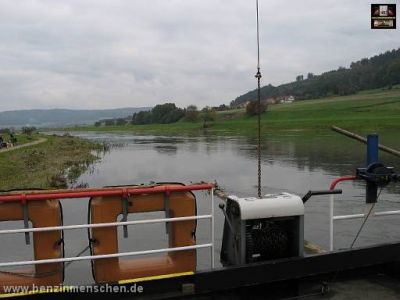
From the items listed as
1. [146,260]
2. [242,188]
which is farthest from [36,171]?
[146,260]

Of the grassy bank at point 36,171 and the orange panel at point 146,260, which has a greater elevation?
the orange panel at point 146,260

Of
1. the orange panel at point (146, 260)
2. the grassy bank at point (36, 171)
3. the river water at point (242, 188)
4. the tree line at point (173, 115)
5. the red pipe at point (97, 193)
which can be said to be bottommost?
the river water at point (242, 188)

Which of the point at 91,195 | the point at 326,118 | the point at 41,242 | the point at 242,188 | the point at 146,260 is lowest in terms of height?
the point at 242,188

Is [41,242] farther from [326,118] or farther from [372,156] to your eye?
[326,118]

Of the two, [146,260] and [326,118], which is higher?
[326,118]

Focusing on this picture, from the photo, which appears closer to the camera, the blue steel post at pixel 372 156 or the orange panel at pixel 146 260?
the orange panel at pixel 146 260

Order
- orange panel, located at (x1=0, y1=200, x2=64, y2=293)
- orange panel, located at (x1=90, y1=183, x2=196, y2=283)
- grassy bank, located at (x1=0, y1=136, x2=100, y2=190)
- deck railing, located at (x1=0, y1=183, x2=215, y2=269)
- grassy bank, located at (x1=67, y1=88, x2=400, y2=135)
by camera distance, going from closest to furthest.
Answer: deck railing, located at (x1=0, y1=183, x2=215, y2=269) < orange panel, located at (x1=0, y1=200, x2=64, y2=293) < orange panel, located at (x1=90, y1=183, x2=196, y2=283) < grassy bank, located at (x1=0, y1=136, x2=100, y2=190) < grassy bank, located at (x1=67, y1=88, x2=400, y2=135)

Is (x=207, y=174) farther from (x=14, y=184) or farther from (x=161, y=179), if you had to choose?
(x=14, y=184)

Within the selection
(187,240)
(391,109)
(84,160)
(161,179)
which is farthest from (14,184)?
(391,109)

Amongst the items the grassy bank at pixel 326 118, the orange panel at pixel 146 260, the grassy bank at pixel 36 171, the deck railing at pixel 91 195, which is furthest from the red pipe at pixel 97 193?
the grassy bank at pixel 326 118

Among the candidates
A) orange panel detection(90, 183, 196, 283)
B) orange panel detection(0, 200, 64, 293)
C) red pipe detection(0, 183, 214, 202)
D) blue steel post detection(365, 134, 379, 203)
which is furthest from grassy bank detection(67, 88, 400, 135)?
orange panel detection(0, 200, 64, 293)

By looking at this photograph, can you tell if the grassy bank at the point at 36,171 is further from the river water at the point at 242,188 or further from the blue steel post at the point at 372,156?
the blue steel post at the point at 372,156

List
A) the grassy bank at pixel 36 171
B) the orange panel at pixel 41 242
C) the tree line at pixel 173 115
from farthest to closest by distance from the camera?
the tree line at pixel 173 115, the grassy bank at pixel 36 171, the orange panel at pixel 41 242

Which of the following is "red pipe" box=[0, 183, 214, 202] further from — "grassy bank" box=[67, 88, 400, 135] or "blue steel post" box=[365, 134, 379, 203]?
"grassy bank" box=[67, 88, 400, 135]
